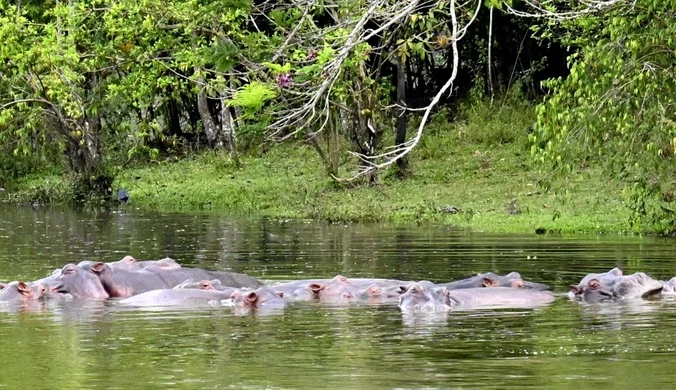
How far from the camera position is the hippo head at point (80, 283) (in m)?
13.4

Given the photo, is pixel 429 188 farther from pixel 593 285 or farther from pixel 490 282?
pixel 593 285

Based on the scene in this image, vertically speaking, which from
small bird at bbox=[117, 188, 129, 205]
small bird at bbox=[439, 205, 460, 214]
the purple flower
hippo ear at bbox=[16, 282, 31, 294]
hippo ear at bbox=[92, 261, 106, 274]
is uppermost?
the purple flower

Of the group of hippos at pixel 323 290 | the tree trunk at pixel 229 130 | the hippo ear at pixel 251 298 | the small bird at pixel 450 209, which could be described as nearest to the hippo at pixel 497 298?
the group of hippos at pixel 323 290

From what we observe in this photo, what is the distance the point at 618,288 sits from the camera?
12.7 metres

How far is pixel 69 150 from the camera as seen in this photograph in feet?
105

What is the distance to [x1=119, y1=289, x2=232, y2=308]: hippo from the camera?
12781mm

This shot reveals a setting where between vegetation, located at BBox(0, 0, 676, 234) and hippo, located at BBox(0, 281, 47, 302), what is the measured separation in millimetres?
3124

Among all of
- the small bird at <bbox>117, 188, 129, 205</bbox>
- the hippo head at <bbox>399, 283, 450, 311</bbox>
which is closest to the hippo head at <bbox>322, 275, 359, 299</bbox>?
the hippo head at <bbox>399, 283, 450, 311</bbox>

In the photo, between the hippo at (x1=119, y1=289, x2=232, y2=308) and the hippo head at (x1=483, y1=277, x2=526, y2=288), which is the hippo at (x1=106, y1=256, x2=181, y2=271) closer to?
the hippo at (x1=119, y1=289, x2=232, y2=308)

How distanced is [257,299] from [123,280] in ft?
6.47

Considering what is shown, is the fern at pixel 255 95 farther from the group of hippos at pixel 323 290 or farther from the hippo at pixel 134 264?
the hippo at pixel 134 264

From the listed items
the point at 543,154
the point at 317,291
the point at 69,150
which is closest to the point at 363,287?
the point at 317,291

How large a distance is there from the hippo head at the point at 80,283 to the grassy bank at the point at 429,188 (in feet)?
25.5

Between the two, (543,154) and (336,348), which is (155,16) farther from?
(336,348)
